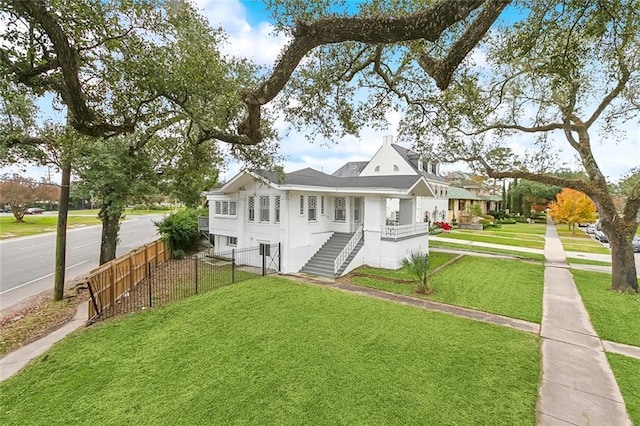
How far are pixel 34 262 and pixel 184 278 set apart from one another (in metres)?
11.0

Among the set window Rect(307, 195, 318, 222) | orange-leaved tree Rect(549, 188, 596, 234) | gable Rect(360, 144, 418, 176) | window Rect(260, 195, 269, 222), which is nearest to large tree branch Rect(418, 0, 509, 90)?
window Rect(307, 195, 318, 222)

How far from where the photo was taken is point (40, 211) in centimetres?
5975

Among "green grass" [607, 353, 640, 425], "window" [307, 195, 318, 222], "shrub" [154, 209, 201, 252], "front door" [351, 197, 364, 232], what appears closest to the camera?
"green grass" [607, 353, 640, 425]

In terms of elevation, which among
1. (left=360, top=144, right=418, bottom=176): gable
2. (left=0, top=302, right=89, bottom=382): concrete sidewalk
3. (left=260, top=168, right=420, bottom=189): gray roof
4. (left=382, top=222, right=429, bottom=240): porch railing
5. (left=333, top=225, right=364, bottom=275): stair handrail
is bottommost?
(left=0, top=302, right=89, bottom=382): concrete sidewalk

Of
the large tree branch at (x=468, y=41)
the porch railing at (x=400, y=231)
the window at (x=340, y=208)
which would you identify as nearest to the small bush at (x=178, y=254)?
the window at (x=340, y=208)

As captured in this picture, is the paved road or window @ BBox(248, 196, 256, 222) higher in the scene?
window @ BBox(248, 196, 256, 222)

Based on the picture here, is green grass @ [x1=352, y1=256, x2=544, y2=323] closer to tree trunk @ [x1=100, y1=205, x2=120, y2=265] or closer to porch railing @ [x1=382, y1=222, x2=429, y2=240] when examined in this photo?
porch railing @ [x1=382, y1=222, x2=429, y2=240]

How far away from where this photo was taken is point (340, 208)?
53.8 feet

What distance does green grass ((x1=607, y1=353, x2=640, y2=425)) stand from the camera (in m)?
4.64

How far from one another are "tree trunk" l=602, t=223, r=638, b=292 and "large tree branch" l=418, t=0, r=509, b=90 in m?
11.6

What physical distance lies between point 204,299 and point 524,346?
9.03m

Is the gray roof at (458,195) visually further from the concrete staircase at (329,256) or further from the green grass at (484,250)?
the concrete staircase at (329,256)

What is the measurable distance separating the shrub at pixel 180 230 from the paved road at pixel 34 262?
3.89 m

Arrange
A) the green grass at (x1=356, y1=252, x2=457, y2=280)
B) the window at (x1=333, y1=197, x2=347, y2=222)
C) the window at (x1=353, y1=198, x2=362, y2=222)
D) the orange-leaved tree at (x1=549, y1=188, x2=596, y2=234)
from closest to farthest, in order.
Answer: the green grass at (x1=356, y1=252, x2=457, y2=280), the window at (x1=333, y1=197, x2=347, y2=222), the window at (x1=353, y1=198, x2=362, y2=222), the orange-leaved tree at (x1=549, y1=188, x2=596, y2=234)
